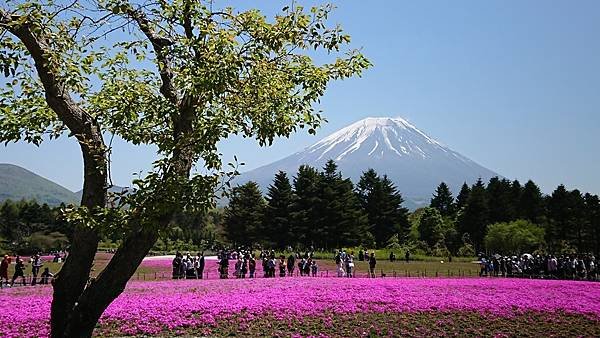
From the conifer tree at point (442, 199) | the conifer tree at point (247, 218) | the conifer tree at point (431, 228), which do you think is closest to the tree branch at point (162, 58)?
the conifer tree at point (247, 218)

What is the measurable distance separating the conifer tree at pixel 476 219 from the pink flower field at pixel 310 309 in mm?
65276

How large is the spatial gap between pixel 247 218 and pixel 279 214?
6483mm

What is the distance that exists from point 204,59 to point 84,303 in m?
3.22

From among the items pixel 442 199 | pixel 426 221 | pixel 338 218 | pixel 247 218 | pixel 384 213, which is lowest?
pixel 247 218

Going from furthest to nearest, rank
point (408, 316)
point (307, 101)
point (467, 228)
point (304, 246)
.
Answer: point (467, 228)
point (304, 246)
point (408, 316)
point (307, 101)

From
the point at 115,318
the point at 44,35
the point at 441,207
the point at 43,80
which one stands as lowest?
the point at 115,318

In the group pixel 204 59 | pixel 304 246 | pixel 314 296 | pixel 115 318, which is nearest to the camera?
pixel 204 59

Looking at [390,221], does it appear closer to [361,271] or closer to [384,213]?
[384,213]

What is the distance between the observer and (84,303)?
6.64 metres

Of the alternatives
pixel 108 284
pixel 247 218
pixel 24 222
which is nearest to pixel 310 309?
pixel 108 284

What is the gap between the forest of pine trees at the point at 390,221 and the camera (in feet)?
255

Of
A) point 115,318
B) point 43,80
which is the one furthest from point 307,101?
point 115,318

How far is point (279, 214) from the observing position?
266 feet

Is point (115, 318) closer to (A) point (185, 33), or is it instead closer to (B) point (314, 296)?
(B) point (314, 296)
